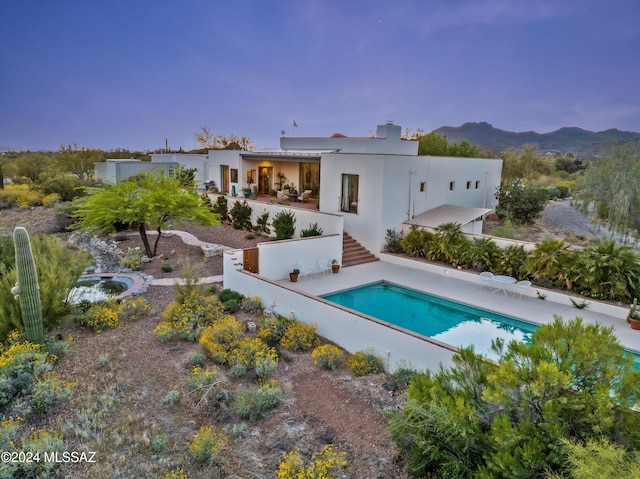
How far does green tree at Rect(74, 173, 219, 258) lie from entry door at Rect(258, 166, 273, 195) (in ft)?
33.5

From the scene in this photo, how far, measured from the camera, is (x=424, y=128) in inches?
1706

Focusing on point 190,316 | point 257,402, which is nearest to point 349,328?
point 257,402

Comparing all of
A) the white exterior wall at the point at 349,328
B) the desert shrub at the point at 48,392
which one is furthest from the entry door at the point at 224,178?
the desert shrub at the point at 48,392

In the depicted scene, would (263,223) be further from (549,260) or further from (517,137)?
(517,137)

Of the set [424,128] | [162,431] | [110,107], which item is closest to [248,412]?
[162,431]

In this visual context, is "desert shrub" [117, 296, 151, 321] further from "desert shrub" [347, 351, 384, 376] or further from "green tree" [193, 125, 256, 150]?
"green tree" [193, 125, 256, 150]

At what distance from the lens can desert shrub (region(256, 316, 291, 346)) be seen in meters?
10.6

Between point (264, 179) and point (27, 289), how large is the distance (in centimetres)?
2013

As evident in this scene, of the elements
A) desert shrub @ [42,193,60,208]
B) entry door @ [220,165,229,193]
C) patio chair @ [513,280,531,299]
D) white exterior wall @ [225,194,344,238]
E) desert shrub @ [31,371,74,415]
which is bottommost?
desert shrub @ [31,371,74,415]

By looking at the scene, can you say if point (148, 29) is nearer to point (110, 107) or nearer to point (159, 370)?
point (110, 107)

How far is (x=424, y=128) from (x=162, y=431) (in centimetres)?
4237

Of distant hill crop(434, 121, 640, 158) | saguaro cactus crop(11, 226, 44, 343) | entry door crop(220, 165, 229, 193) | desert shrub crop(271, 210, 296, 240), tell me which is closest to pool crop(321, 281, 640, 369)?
desert shrub crop(271, 210, 296, 240)

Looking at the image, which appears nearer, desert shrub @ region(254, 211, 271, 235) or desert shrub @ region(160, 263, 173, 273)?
desert shrub @ region(160, 263, 173, 273)

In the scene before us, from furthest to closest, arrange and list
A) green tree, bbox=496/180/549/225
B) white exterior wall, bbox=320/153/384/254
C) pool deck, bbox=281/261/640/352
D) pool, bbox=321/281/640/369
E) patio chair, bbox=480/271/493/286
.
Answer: green tree, bbox=496/180/549/225 → white exterior wall, bbox=320/153/384/254 → patio chair, bbox=480/271/493/286 → pool deck, bbox=281/261/640/352 → pool, bbox=321/281/640/369
